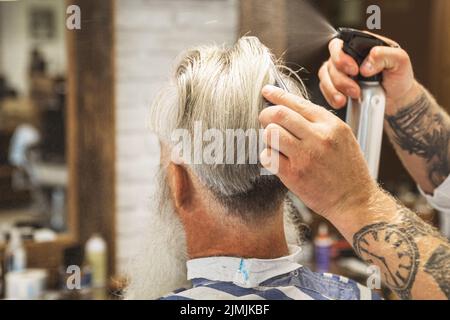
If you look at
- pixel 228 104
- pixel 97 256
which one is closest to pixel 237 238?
pixel 228 104

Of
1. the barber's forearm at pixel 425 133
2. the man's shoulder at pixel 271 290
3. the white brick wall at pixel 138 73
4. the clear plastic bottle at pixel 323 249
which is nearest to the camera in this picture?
the man's shoulder at pixel 271 290

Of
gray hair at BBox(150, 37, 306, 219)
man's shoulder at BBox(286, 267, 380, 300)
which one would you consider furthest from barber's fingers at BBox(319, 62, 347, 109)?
man's shoulder at BBox(286, 267, 380, 300)

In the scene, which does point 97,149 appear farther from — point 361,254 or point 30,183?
point 361,254

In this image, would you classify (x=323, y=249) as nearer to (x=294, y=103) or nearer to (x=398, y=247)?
(x=398, y=247)

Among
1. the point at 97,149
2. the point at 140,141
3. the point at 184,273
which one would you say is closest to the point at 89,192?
the point at 97,149

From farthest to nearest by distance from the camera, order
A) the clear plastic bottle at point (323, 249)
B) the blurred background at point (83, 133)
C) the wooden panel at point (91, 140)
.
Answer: the clear plastic bottle at point (323, 249)
the wooden panel at point (91, 140)
the blurred background at point (83, 133)

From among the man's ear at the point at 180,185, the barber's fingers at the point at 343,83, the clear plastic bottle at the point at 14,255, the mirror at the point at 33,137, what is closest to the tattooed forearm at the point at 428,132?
the barber's fingers at the point at 343,83

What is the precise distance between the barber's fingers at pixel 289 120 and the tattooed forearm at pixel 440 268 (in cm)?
42

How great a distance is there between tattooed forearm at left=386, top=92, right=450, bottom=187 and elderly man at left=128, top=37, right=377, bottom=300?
0.48 meters

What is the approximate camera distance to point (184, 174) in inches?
54.6

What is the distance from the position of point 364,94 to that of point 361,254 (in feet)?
1.51

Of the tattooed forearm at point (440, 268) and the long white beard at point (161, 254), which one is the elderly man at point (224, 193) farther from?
the tattooed forearm at point (440, 268)

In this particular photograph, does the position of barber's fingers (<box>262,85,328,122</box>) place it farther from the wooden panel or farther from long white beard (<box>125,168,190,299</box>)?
the wooden panel

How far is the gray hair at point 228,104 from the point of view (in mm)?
1302
